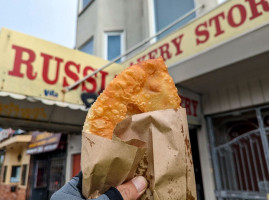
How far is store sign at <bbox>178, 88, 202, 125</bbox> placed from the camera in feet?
13.1

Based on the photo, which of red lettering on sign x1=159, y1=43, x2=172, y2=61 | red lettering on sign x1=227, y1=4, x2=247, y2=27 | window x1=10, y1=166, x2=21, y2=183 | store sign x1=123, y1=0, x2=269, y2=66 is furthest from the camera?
window x1=10, y1=166, x2=21, y2=183

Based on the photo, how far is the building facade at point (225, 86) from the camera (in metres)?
2.83

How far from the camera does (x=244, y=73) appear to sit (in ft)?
11.5

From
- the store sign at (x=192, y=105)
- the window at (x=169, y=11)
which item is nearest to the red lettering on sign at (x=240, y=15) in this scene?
the store sign at (x=192, y=105)

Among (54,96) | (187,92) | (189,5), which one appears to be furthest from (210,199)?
(189,5)

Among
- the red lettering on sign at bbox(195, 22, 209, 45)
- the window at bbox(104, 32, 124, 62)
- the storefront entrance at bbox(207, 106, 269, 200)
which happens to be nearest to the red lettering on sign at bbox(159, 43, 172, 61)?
the red lettering on sign at bbox(195, 22, 209, 45)

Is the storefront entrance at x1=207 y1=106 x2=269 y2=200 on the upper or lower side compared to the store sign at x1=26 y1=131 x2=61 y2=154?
lower

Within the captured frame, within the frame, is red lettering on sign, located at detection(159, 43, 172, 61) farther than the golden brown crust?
Yes

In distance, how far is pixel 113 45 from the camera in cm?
736

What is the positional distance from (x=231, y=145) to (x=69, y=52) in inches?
145

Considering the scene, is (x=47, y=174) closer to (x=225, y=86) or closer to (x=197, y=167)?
(x=197, y=167)

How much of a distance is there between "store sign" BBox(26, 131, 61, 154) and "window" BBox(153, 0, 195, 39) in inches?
244

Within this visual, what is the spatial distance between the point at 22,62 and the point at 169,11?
13.8 ft

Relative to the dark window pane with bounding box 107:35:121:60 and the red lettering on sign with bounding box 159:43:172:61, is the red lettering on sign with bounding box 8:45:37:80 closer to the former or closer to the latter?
the red lettering on sign with bounding box 159:43:172:61
